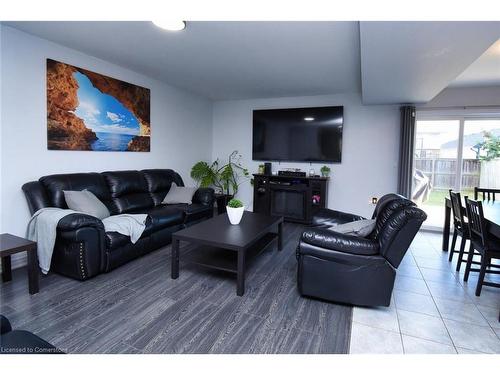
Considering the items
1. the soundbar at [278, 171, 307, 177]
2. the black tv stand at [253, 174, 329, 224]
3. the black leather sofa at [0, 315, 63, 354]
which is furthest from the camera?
the soundbar at [278, 171, 307, 177]

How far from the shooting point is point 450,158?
4.87 m

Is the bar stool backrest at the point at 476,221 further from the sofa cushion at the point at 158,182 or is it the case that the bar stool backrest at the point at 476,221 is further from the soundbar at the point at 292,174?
the sofa cushion at the point at 158,182

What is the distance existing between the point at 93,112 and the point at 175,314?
9.17 ft

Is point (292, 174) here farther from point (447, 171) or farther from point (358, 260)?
point (358, 260)

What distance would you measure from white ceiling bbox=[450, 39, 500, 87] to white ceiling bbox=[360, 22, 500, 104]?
44 centimetres

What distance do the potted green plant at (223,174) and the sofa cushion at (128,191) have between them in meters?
1.54

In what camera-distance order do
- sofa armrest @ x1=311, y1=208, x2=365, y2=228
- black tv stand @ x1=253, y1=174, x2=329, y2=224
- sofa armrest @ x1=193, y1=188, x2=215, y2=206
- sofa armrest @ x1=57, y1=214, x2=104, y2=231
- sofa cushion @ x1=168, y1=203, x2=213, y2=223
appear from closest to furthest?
sofa armrest @ x1=57, y1=214, x2=104, y2=231 < sofa armrest @ x1=311, y1=208, x2=365, y2=228 < sofa cushion @ x1=168, y1=203, x2=213, y2=223 < sofa armrest @ x1=193, y1=188, x2=215, y2=206 < black tv stand @ x1=253, y1=174, x2=329, y2=224

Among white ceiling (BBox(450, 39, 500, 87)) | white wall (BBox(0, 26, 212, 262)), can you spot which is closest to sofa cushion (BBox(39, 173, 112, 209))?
white wall (BBox(0, 26, 212, 262))

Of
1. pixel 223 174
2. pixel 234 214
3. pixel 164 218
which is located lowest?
pixel 164 218

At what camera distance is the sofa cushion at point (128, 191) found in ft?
12.0

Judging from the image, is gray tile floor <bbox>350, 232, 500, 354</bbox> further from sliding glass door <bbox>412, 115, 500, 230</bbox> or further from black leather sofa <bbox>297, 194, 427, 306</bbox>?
sliding glass door <bbox>412, 115, 500, 230</bbox>

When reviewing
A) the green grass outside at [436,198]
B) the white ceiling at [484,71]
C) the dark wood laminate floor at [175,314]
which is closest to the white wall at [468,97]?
the white ceiling at [484,71]

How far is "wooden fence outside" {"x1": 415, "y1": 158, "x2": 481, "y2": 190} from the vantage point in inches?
187

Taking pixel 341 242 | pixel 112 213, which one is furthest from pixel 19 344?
pixel 112 213
